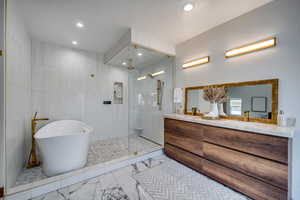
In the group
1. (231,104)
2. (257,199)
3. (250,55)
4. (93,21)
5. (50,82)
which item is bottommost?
(257,199)

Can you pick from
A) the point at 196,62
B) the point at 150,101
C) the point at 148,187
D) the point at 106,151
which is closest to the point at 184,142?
the point at 148,187

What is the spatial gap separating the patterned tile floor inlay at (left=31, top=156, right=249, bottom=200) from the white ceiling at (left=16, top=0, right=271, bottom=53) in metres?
2.58

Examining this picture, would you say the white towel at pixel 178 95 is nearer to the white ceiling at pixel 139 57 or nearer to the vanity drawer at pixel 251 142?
the white ceiling at pixel 139 57

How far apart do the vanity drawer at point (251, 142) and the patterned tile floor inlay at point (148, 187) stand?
0.61 metres

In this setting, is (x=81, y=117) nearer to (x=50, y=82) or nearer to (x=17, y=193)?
(x=50, y=82)

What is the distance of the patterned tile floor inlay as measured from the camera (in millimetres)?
1476

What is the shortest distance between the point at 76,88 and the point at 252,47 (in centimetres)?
376

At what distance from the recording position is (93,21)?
81.7 inches

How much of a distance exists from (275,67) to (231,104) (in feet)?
2.42

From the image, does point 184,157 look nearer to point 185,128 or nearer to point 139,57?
point 185,128

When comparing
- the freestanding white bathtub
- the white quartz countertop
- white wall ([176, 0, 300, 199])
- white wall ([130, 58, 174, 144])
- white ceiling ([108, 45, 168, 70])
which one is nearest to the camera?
the white quartz countertop

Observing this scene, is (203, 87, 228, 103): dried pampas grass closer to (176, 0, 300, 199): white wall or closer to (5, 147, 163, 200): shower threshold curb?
(176, 0, 300, 199): white wall

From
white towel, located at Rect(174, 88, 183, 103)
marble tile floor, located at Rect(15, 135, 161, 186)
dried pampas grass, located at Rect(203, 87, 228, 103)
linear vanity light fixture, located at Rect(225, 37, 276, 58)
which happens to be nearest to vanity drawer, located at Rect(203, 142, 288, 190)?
dried pampas grass, located at Rect(203, 87, 228, 103)

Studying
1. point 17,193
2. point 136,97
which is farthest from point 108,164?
point 136,97
